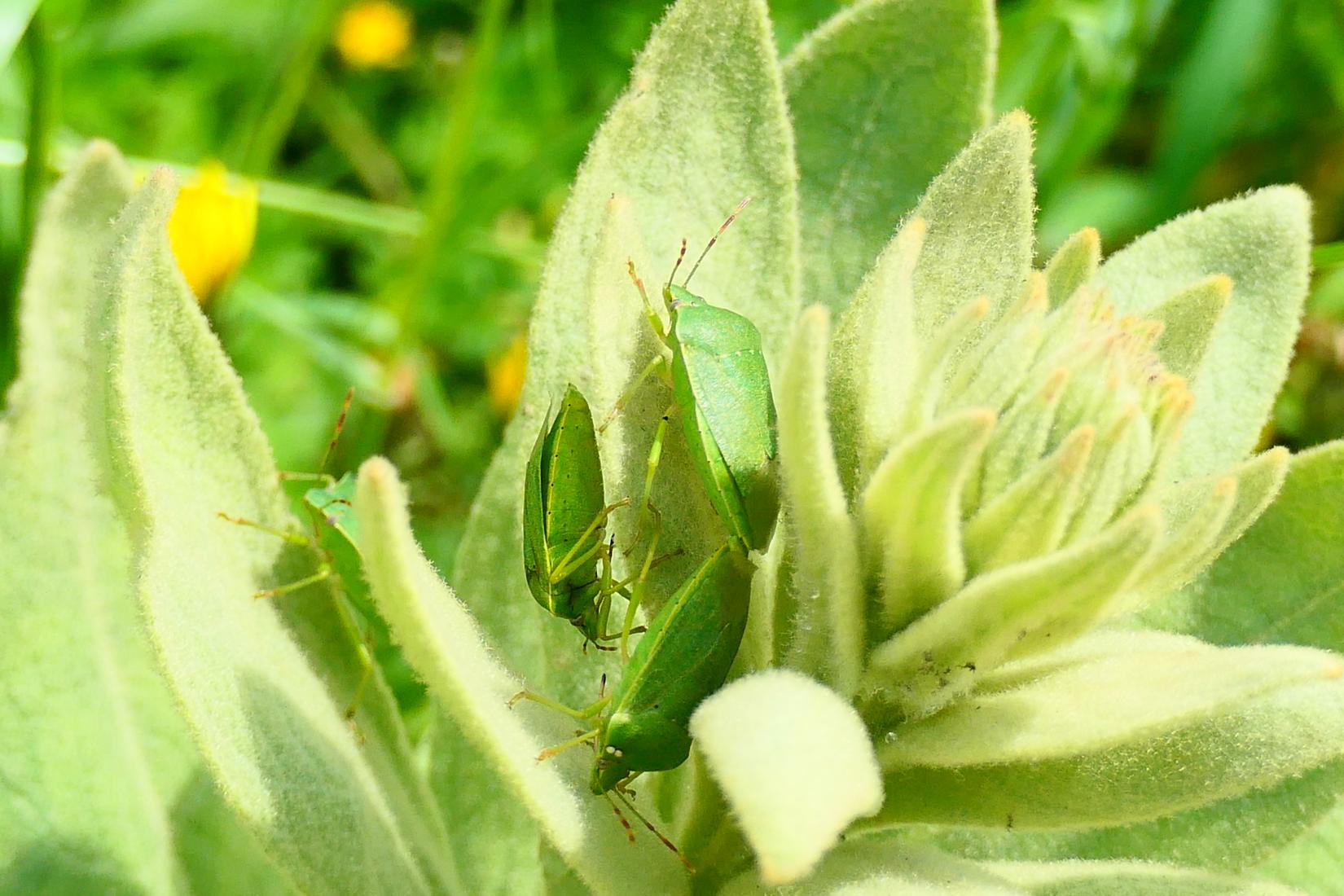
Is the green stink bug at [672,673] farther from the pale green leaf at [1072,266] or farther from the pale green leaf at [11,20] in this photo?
the pale green leaf at [11,20]

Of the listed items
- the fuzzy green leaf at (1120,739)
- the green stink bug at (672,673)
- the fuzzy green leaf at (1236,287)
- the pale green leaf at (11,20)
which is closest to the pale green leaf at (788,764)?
the green stink bug at (672,673)

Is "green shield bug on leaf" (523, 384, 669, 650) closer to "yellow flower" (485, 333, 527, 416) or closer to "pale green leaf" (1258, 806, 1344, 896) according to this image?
"pale green leaf" (1258, 806, 1344, 896)

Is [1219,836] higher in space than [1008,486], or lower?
lower

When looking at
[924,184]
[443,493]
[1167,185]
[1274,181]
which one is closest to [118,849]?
[924,184]

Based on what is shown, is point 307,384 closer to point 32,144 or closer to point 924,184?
point 32,144

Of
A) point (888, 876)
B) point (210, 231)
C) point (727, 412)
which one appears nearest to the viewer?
point (888, 876)

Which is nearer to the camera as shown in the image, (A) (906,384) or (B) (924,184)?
(A) (906,384)

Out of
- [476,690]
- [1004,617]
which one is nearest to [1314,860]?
[1004,617]

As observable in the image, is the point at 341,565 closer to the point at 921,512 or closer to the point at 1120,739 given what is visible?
the point at 921,512
